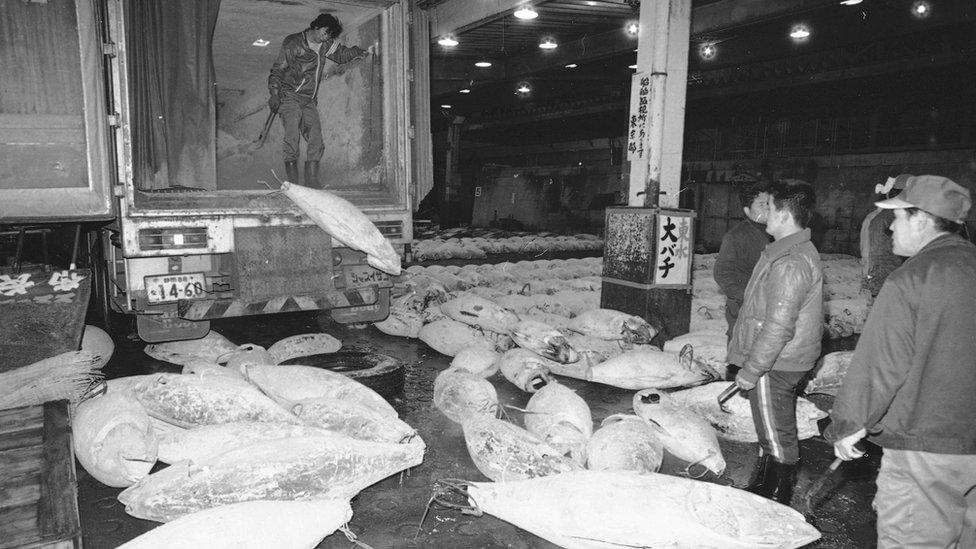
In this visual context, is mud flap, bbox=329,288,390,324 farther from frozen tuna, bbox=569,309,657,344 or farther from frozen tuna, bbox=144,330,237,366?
frozen tuna, bbox=569,309,657,344

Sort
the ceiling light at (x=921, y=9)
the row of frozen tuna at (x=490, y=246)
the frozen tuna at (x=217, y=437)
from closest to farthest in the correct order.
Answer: the frozen tuna at (x=217, y=437) < the ceiling light at (x=921, y=9) < the row of frozen tuna at (x=490, y=246)

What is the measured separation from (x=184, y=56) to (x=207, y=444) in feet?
11.4

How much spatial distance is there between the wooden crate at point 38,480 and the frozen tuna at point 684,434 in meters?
2.84

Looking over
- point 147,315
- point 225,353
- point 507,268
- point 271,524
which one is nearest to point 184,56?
point 147,315

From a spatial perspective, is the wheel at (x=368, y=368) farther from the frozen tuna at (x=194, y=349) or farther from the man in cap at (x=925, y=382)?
the man in cap at (x=925, y=382)

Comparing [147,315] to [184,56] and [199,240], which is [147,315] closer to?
[199,240]

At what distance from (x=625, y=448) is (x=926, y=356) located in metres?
1.44

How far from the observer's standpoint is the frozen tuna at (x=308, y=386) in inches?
138

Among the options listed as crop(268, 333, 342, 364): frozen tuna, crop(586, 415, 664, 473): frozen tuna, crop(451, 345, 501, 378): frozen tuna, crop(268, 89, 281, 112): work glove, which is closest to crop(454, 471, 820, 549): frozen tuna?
crop(586, 415, 664, 473): frozen tuna

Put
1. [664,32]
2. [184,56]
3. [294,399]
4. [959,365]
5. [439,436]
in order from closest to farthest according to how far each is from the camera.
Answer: [959,365] → [294,399] → [439,436] → [184,56] → [664,32]

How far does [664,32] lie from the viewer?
5902 mm

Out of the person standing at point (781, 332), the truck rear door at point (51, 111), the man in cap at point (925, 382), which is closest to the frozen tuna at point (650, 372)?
the person standing at point (781, 332)

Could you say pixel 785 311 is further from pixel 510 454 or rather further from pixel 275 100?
pixel 275 100

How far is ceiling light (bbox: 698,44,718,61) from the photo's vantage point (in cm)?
1300
